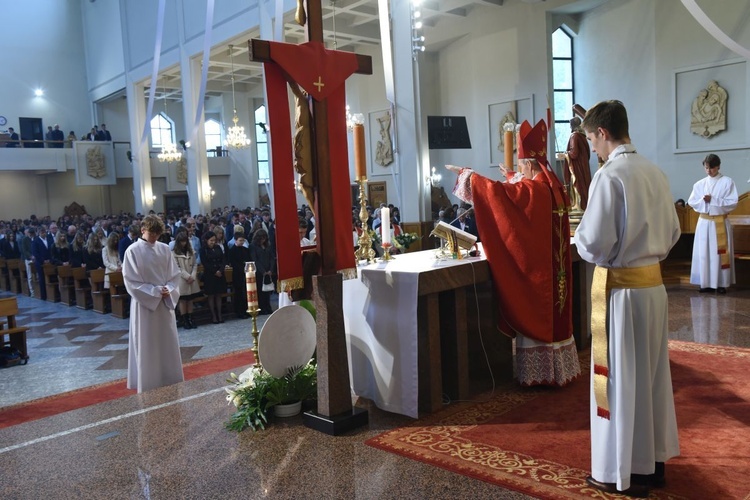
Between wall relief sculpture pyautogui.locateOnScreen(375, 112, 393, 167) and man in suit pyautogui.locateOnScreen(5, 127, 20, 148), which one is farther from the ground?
man in suit pyautogui.locateOnScreen(5, 127, 20, 148)

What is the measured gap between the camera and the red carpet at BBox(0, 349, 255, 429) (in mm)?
5297

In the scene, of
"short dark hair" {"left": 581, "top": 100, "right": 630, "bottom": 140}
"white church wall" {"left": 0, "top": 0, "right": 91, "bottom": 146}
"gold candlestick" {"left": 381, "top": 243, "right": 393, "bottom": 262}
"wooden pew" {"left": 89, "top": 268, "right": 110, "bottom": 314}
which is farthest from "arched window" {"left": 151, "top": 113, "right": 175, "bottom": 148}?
"short dark hair" {"left": 581, "top": 100, "right": 630, "bottom": 140}

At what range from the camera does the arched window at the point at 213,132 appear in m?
28.8

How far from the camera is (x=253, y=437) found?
374 centimetres

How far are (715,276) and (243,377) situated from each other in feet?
21.9

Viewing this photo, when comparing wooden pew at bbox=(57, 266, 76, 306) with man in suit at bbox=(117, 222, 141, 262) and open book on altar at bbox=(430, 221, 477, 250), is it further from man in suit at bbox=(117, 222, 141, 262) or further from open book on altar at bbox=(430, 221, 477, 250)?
open book on altar at bbox=(430, 221, 477, 250)

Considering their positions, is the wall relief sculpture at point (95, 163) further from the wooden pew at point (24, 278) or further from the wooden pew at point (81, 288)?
the wooden pew at point (81, 288)

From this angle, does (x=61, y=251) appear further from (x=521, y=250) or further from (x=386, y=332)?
(x=521, y=250)

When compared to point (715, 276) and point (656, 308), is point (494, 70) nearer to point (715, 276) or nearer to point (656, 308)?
point (715, 276)

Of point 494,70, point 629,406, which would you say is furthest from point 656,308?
point 494,70

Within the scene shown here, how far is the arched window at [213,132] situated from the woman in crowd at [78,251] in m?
17.3

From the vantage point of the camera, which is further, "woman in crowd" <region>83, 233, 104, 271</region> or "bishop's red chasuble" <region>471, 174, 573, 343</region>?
"woman in crowd" <region>83, 233, 104, 271</region>

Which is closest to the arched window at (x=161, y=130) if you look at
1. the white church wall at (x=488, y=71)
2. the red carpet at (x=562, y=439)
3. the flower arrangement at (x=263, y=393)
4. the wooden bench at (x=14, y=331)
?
the white church wall at (x=488, y=71)

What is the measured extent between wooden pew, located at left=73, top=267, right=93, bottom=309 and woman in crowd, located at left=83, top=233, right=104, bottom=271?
0.28 meters
